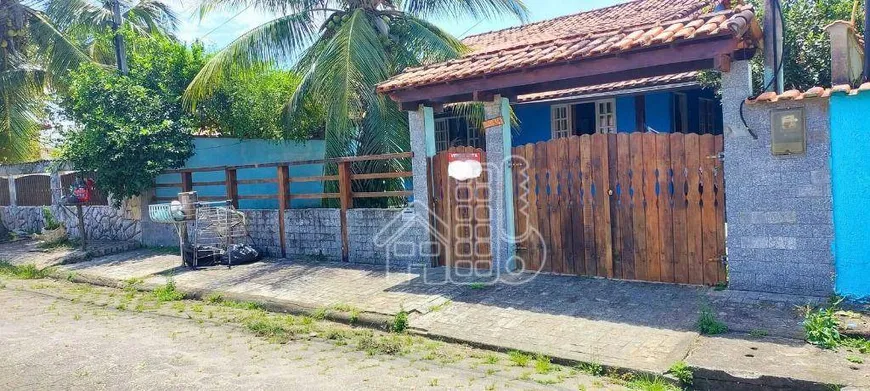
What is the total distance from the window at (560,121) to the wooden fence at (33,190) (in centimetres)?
1201

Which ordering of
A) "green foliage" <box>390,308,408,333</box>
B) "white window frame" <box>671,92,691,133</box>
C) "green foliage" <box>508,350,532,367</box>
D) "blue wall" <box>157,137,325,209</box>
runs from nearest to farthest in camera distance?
1. "green foliage" <box>508,350,532,367</box>
2. "green foliage" <box>390,308,408,333</box>
3. "white window frame" <box>671,92,691,133</box>
4. "blue wall" <box>157,137,325,209</box>

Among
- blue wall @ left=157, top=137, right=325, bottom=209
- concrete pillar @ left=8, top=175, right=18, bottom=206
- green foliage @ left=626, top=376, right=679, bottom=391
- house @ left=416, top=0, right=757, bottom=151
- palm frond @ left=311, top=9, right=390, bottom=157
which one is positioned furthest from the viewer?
A: concrete pillar @ left=8, top=175, right=18, bottom=206

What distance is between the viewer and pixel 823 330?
4.98 meters

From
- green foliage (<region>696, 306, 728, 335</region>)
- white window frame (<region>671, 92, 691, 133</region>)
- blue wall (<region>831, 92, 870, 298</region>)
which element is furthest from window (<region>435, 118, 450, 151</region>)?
green foliage (<region>696, 306, 728, 335</region>)

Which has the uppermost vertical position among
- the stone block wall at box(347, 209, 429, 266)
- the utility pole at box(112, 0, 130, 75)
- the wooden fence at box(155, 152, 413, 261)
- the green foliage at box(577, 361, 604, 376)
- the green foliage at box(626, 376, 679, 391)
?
the utility pole at box(112, 0, 130, 75)

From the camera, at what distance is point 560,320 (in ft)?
19.7

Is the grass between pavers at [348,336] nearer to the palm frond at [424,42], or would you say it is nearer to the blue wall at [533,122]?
the palm frond at [424,42]

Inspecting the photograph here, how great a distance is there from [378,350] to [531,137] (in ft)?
29.5

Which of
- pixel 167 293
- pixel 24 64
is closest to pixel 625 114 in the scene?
pixel 167 293

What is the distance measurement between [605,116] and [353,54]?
19.0 feet

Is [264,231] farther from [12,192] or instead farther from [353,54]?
[12,192]

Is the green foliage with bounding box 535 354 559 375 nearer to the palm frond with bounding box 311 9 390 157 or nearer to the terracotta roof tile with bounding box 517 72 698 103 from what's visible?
the palm frond with bounding box 311 9 390 157

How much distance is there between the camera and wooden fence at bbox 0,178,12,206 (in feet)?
53.7

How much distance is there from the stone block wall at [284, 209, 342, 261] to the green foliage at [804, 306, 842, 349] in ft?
20.6
